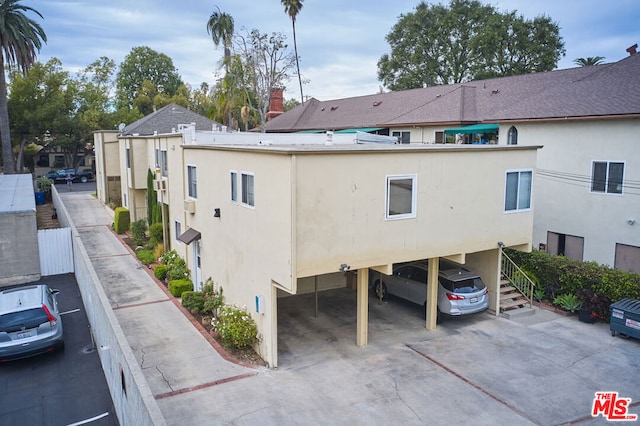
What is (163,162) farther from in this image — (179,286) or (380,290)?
(380,290)

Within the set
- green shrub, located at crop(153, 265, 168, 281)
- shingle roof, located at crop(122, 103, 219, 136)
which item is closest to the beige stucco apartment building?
green shrub, located at crop(153, 265, 168, 281)

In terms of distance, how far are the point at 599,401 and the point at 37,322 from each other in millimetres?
14142

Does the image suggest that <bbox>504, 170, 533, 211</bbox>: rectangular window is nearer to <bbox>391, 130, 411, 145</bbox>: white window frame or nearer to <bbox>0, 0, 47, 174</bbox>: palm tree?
<bbox>391, 130, 411, 145</bbox>: white window frame

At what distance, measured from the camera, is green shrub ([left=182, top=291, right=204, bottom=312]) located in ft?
50.2

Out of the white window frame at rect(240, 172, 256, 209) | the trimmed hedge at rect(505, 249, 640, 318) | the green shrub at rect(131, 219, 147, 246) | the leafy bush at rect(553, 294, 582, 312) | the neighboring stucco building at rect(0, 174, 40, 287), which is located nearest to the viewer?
the white window frame at rect(240, 172, 256, 209)

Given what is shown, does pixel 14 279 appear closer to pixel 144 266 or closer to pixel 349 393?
pixel 144 266

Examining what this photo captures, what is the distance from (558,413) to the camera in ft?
32.9

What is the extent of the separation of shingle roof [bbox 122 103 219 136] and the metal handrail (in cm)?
2030

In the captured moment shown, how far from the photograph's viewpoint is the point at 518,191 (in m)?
15.3

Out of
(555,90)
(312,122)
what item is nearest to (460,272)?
(555,90)

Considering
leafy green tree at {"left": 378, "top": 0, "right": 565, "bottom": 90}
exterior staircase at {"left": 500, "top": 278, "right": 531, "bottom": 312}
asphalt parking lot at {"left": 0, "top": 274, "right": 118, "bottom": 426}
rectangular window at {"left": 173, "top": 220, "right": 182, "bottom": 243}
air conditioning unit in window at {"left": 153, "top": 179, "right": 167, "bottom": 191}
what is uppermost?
leafy green tree at {"left": 378, "top": 0, "right": 565, "bottom": 90}

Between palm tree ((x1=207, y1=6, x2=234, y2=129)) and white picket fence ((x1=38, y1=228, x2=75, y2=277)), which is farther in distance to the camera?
palm tree ((x1=207, y1=6, x2=234, y2=129))

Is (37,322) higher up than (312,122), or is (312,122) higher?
(312,122)

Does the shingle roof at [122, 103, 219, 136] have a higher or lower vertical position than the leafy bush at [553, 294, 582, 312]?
higher
